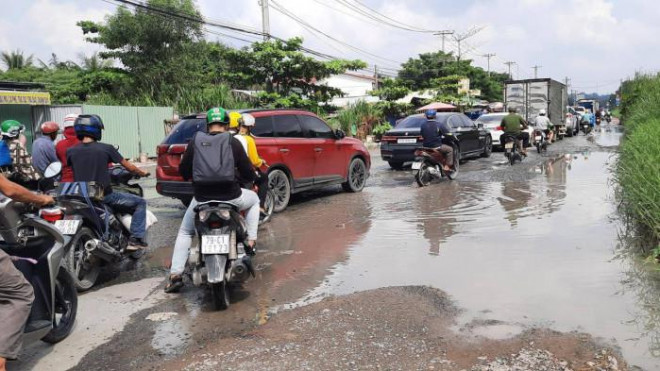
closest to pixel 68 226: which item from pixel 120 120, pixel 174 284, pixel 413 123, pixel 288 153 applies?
pixel 174 284

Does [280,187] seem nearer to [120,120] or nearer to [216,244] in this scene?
[216,244]

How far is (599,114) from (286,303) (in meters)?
55.6

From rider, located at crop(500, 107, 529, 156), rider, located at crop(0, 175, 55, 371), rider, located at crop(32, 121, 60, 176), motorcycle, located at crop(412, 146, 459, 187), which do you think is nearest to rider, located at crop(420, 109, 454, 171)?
motorcycle, located at crop(412, 146, 459, 187)

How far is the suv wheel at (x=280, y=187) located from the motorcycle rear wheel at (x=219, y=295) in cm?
448

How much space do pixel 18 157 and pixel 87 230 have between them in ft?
9.70

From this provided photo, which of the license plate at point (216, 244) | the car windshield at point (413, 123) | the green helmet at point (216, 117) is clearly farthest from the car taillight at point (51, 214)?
the car windshield at point (413, 123)

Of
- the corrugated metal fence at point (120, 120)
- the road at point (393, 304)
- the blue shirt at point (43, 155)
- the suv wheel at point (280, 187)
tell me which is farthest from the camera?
the corrugated metal fence at point (120, 120)

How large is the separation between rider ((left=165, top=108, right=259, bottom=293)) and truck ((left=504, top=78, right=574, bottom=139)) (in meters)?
24.1

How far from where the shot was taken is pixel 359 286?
539 cm

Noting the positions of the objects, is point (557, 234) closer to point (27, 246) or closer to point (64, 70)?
point (27, 246)

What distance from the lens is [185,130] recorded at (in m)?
8.64

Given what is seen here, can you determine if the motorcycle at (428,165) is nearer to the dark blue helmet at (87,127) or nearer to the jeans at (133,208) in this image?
the jeans at (133,208)

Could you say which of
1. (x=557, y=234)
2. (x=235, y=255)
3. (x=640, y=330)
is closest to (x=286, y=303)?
(x=235, y=255)

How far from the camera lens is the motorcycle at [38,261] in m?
3.64
